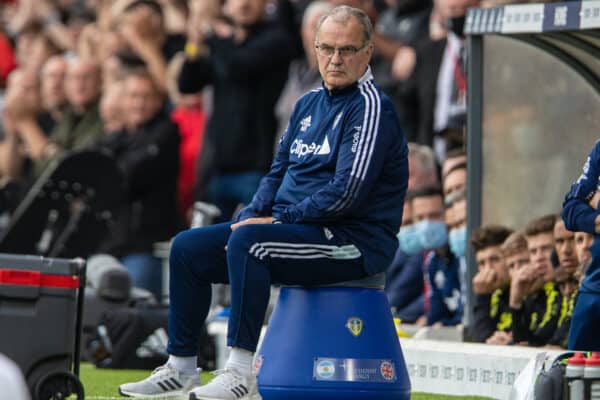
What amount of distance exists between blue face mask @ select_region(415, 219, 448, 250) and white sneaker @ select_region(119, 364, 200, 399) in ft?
13.7

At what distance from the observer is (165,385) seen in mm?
7043

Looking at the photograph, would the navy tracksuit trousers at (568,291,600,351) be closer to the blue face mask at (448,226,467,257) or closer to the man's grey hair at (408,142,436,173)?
the blue face mask at (448,226,467,257)

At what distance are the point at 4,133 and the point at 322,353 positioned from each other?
1153 cm

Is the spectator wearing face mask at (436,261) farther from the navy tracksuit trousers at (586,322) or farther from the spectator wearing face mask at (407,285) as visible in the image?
the navy tracksuit trousers at (586,322)

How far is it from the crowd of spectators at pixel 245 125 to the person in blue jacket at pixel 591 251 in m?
1.26

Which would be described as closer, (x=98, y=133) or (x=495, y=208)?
(x=495, y=208)

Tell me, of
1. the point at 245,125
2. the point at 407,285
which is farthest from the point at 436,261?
the point at 245,125

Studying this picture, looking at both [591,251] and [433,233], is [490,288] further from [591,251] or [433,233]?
[591,251]

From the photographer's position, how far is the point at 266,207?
7168 millimetres

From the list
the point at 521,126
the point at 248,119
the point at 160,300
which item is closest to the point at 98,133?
the point at 248,119

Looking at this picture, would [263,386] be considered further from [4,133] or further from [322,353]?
[4,133]

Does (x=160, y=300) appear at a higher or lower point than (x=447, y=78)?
lower

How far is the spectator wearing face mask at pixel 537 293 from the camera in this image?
9148 mm

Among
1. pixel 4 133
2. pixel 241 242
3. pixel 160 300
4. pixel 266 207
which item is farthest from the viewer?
pixel 4 133
